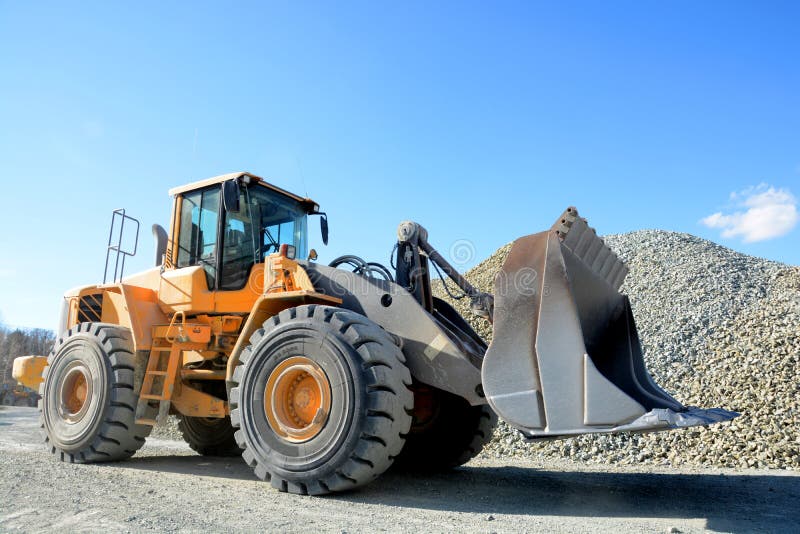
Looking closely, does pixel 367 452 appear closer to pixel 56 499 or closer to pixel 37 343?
pixel 56 499

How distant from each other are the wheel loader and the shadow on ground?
0.47m

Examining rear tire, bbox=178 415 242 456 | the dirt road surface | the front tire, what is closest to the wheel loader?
the front tire

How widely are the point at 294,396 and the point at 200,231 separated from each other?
3.00m

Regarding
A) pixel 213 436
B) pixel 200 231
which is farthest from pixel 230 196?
pixel 213 436

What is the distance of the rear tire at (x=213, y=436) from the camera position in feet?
27.5

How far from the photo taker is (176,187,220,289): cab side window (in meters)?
6.97

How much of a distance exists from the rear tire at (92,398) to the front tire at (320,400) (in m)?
2.18

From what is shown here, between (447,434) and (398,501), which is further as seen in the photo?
(447,434)

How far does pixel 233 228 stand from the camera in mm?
6871

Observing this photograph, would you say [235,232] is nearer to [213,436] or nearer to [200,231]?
[200,231]

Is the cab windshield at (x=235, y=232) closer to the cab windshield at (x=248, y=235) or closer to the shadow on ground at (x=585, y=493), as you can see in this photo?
the cab windshield at (x=248, y=235)

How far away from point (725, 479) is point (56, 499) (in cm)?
667

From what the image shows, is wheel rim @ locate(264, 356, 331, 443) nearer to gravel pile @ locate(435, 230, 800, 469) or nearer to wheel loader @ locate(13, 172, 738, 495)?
wheel loader @ locate(13, 172, 738, 495)

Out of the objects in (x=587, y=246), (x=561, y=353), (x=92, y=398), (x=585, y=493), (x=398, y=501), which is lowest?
(x=585, y=493)
